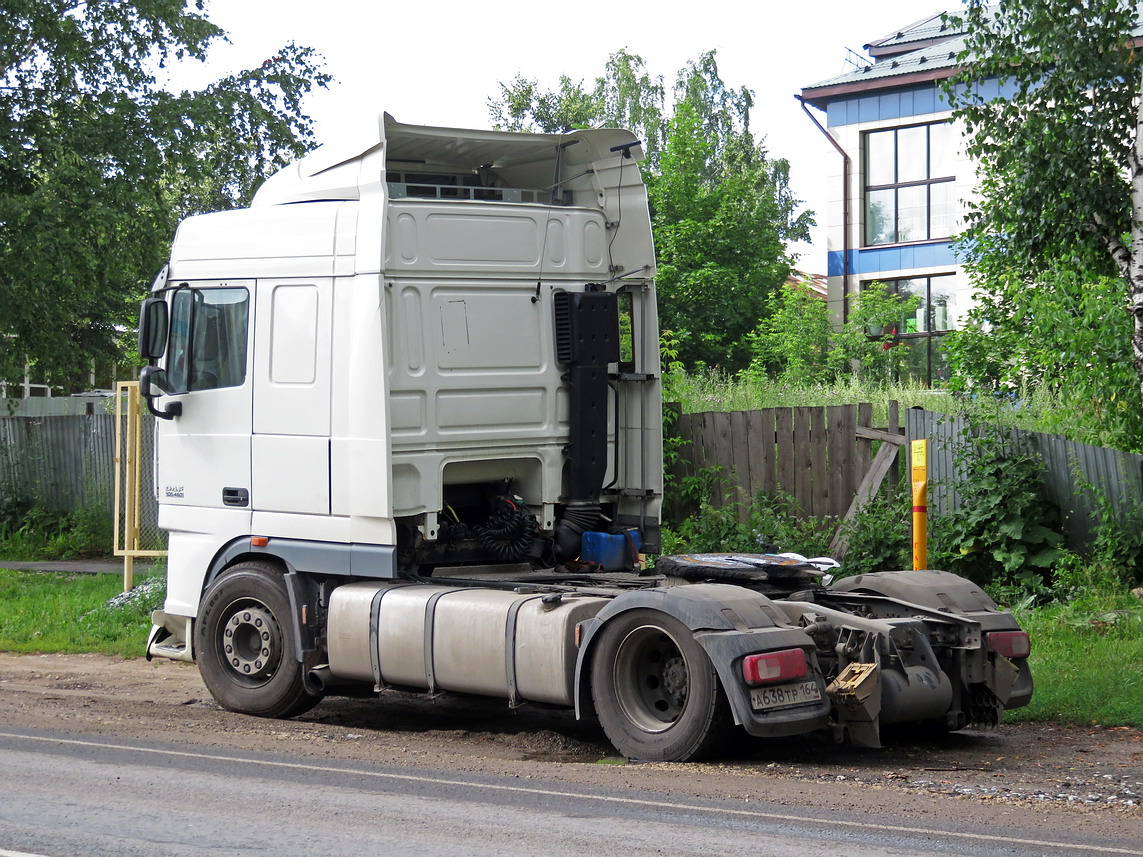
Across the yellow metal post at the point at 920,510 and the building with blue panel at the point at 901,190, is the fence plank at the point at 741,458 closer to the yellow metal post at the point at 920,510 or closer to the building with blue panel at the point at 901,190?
the yellow metal post at the point at 920,510

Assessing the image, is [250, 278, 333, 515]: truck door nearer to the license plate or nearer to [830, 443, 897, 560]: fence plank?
the license plate

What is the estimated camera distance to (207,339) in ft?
31.7

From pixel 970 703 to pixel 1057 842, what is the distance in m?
2.46

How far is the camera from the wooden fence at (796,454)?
13.2 metres

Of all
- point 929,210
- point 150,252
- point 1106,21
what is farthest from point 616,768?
point 929,210

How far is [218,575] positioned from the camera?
9.62 m

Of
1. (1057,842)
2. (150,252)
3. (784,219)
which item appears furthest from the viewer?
(784,219)

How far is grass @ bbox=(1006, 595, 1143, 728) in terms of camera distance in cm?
872

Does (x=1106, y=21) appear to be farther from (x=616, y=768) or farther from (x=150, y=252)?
(x=150, y=252)

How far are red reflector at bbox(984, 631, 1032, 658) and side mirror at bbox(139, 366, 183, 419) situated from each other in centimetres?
565

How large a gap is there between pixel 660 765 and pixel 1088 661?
410cm

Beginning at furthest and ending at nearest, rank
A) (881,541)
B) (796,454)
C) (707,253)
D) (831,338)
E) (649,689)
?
(707,253)
(831,338)
(796,454)
(881,541)
(649,689)

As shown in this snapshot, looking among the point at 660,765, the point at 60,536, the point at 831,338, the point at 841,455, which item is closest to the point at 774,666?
the point at 660,765

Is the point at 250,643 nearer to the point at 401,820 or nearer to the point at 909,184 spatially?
the point at 401,820
